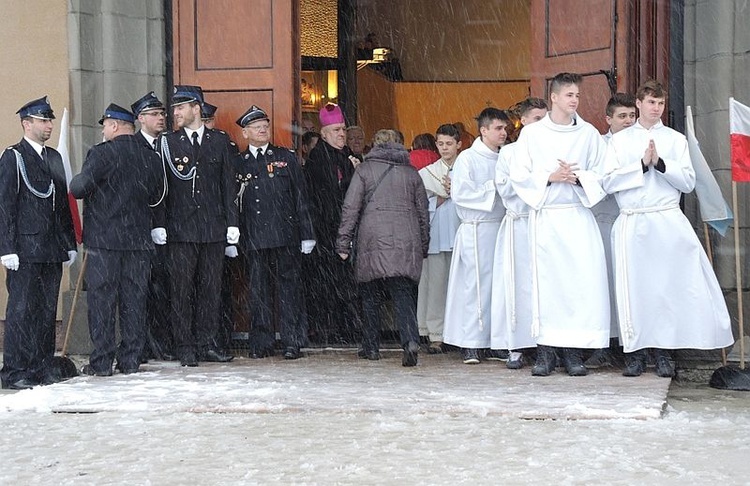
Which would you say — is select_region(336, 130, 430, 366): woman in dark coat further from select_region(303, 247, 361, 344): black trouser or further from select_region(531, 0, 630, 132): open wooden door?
select_region(531, 0, 630, 132): open wooden door

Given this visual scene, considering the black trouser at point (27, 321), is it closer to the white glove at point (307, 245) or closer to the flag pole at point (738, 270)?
the white glove at point (307, 245)

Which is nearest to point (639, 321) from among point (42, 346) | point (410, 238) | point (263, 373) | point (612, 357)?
point (612, 357)

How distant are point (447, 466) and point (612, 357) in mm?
3827

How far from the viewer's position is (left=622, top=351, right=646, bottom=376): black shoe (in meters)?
8.09

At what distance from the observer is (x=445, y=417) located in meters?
6.52

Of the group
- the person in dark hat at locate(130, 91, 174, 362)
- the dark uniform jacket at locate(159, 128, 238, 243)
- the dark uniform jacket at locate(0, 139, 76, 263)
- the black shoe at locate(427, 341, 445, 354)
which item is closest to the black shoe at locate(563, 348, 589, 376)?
the black shoe at locate(427, 341, 445, 354)

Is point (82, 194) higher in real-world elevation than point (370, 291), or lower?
higher

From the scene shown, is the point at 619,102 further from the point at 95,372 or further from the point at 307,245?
the point at 95,372

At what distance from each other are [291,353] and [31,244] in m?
2.10

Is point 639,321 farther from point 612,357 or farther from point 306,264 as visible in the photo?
point 306,264

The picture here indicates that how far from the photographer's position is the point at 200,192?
29.7 ft

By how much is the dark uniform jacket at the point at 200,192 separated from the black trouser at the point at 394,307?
1.12 meters

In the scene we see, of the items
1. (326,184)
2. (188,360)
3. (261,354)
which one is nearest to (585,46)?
(326,184)

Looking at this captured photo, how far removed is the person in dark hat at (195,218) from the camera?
9.01 m
